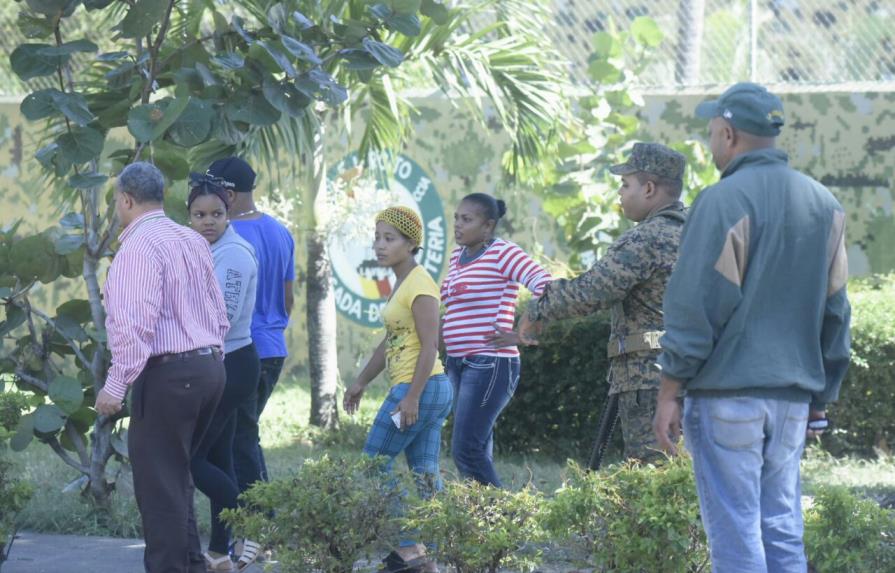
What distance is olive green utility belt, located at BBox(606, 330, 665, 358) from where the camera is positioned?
16.9 feet

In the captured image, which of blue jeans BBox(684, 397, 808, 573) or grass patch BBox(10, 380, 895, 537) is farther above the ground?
blue jeans BBox(684, 397, 808, 573)

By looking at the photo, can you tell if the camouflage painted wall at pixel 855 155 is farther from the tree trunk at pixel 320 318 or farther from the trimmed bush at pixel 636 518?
the trimmed bush at pixel 636 518

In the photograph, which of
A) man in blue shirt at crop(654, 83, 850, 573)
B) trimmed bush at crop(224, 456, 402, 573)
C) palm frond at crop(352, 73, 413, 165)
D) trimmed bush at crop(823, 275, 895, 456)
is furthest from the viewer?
palm frond at crop(352, 73, 413, 165)

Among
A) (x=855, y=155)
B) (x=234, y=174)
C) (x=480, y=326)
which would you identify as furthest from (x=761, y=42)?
(x=234, y=174)

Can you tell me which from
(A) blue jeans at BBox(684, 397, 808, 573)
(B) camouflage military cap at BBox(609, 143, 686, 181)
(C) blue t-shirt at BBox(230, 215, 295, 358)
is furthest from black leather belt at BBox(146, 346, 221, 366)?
(A) blue jeans at BBox(684, 397, 808, 573)

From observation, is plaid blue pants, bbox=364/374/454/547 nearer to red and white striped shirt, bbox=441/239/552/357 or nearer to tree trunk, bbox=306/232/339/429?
red and white striped shirt, bbox=441/239/552/357

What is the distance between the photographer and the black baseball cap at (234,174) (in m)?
6.12

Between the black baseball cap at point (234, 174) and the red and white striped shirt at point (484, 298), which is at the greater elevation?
the black baseball cap at point (234, 174)

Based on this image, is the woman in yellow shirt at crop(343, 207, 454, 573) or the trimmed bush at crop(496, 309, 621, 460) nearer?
the woman in yellow shirt at crop(343, 207, 454, 573)

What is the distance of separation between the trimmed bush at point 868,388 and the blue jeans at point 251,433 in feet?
14.6

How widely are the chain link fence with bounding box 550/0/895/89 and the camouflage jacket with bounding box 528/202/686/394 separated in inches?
278

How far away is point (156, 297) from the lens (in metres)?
4.90

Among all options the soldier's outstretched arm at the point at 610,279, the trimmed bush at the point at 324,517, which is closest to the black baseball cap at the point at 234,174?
the trimmed bush at the point at 324,517

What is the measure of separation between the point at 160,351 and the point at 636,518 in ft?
6.23
